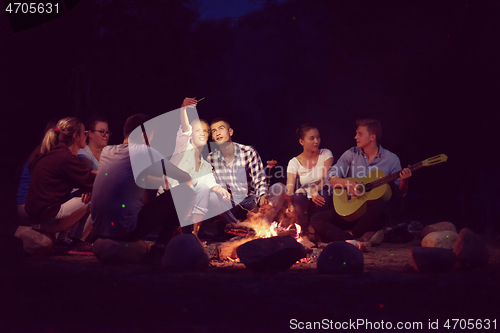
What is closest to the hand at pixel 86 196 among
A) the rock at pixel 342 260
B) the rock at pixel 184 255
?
the rock at pixel 184 255

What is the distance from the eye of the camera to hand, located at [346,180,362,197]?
5.42m

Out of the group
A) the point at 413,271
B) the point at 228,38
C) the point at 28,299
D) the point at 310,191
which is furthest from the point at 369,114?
the point at 28,299

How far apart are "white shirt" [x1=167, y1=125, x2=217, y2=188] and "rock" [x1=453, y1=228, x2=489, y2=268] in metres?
3.22

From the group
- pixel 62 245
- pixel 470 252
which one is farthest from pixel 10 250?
pixel 470 252

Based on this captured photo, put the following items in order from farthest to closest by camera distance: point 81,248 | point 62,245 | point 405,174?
1. point 405,174
2. point 62,245
3. point 81,248

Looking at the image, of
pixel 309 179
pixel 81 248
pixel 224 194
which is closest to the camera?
pixel 81 248

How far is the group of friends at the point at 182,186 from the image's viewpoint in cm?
392

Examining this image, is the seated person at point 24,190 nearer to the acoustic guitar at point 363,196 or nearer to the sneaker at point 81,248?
the sneaker at point 81,248

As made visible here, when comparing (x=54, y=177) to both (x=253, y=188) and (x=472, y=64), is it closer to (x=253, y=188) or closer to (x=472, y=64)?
(x=253, y=188)

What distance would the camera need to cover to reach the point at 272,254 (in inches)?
146

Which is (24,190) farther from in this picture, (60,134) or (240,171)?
(240,171)

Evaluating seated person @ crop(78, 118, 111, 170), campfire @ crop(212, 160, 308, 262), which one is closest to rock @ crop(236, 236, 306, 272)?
campfire @ crop(212, 160, 308, 262)

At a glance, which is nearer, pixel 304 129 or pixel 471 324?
pixel 471 324

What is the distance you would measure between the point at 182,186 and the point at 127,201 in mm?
554
